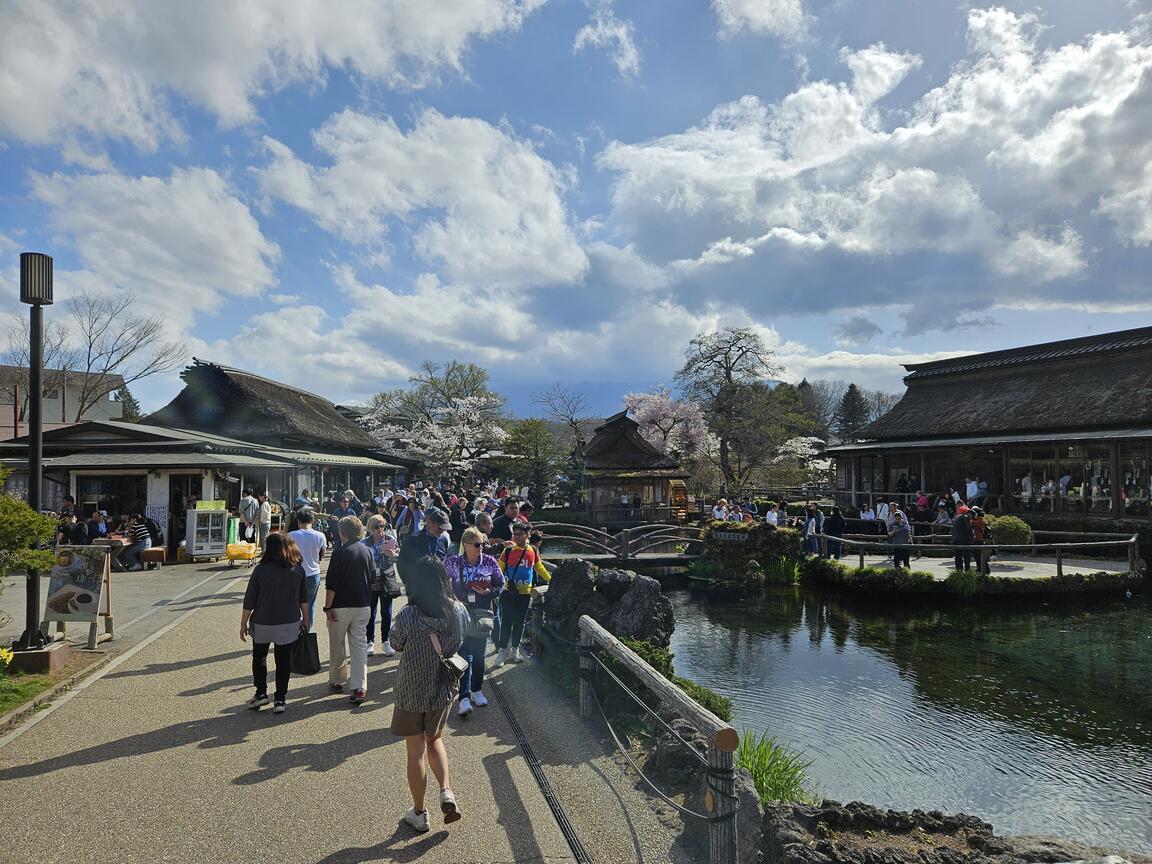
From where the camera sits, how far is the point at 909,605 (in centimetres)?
1577

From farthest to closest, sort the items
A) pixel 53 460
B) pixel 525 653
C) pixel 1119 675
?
pixel 53 460
pixel 1119 675
pixel 525 653

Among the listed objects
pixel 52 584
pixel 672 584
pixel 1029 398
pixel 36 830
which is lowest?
pixel 672 584

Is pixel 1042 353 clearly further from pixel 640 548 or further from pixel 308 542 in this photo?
pixel 308 542

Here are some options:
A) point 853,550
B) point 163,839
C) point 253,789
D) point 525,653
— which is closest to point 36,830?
point 163,839

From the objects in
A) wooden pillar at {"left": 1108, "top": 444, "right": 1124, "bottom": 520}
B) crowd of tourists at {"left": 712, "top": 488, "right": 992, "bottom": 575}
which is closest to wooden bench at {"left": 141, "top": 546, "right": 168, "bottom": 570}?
crowd of tourists at {"left": 712, "top": 488, "right": 992, "bottom": 575}

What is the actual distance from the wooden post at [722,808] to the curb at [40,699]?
5651 mm

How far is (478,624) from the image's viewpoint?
21.0 ft

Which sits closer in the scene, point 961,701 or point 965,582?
point 961,701

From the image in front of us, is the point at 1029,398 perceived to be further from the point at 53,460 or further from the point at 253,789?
the point at 53,460

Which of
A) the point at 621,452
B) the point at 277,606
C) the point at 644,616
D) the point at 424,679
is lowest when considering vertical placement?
the point at 644,616

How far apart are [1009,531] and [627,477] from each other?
610 inches

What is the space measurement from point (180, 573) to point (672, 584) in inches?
478

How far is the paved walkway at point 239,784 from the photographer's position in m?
4.07

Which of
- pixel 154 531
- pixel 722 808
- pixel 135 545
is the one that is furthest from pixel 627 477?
pixel 722 808
